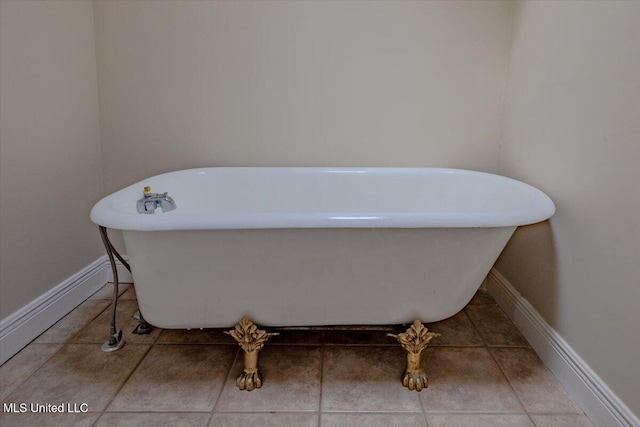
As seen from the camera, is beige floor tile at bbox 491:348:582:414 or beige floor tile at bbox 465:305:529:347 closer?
beige floor tile at bbox 491:348:582:414

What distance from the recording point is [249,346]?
124 centimetres

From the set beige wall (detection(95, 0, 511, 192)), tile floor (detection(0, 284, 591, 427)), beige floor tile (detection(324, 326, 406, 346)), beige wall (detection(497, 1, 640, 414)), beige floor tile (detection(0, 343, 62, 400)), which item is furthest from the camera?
beige wall (detection(95, 0, 511, 192))

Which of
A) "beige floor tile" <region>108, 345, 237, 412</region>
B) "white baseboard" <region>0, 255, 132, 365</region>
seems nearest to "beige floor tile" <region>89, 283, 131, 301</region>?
"white baseboard" <region>0, 255, 132, 365</region>

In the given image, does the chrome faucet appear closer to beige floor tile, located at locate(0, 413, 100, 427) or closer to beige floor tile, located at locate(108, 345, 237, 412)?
beige floor tile, located at locate(108, 345, 237, 412)

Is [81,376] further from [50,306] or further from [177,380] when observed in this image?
[50,306]

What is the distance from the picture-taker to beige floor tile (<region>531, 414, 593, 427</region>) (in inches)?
44.2

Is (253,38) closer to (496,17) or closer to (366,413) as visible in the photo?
(496,17)

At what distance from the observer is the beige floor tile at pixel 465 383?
3.90 feet

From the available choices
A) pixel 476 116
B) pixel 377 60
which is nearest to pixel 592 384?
pixel 476 116

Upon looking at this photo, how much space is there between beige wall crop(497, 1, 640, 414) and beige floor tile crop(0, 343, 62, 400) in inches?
65.6

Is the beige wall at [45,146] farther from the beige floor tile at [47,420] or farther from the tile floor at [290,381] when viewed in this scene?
the beige floor tile at [47,420]

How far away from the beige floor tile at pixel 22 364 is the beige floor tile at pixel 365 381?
922 millimetres

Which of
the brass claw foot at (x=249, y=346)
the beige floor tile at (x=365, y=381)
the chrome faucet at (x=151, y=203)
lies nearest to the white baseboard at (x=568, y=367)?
the beige floor tile at (x=365, y=381)

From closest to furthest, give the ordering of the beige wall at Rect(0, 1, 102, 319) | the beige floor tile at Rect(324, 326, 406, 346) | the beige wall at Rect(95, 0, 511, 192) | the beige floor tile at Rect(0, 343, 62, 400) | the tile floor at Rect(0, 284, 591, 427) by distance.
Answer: the tile floor at Rect(0, 284, 591, 427)
the beige floor tile at Rect(0, 343, 62, 400)
the beige wall at Rect(0, 1, 102, 319)
the beige floor tile at Rect(324, 326, 406, 346)
the beige wall at Rect(95, 0, 511, 192)
